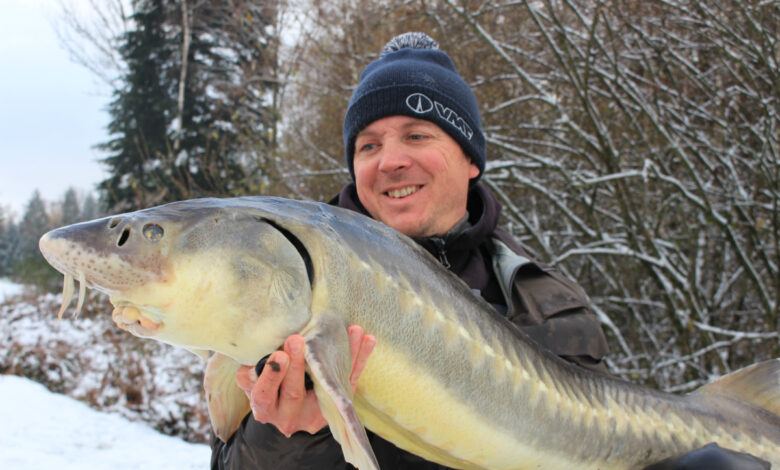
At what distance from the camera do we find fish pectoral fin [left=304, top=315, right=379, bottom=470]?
42.9 inches

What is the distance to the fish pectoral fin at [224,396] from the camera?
1514 millimetres

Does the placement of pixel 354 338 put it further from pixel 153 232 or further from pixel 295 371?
pixel 153 232

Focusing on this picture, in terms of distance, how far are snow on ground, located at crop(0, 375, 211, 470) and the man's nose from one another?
354 cm

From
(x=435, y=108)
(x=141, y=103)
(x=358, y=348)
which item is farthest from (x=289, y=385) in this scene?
(x=141, y=103)

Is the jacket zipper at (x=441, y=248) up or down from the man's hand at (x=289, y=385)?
up

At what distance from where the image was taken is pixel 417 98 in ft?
7.47

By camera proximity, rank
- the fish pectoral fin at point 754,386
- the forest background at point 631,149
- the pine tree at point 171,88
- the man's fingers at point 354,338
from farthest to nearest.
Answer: the pine tree at point 171,88 < the forest background at point 631,149 < the fish pectoral fin at point 754,386 < the man's fingers at point 354,338

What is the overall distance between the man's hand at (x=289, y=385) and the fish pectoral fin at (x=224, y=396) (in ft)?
0.64

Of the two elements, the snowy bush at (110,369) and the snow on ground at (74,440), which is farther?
the snowy bush at (110,369)

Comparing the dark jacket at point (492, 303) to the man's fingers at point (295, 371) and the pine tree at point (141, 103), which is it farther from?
the pine tree at point (141, 103)

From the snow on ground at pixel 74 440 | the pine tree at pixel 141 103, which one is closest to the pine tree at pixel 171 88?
the pine tree at pixel 141 103

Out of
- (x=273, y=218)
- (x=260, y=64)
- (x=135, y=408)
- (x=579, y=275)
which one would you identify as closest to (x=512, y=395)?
(x=273, y=218)

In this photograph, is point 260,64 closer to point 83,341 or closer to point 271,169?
point 271,169

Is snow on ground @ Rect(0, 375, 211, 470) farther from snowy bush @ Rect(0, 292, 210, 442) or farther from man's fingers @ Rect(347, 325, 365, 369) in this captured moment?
man's fingers @ Rect(347, 325, 365, 369)
